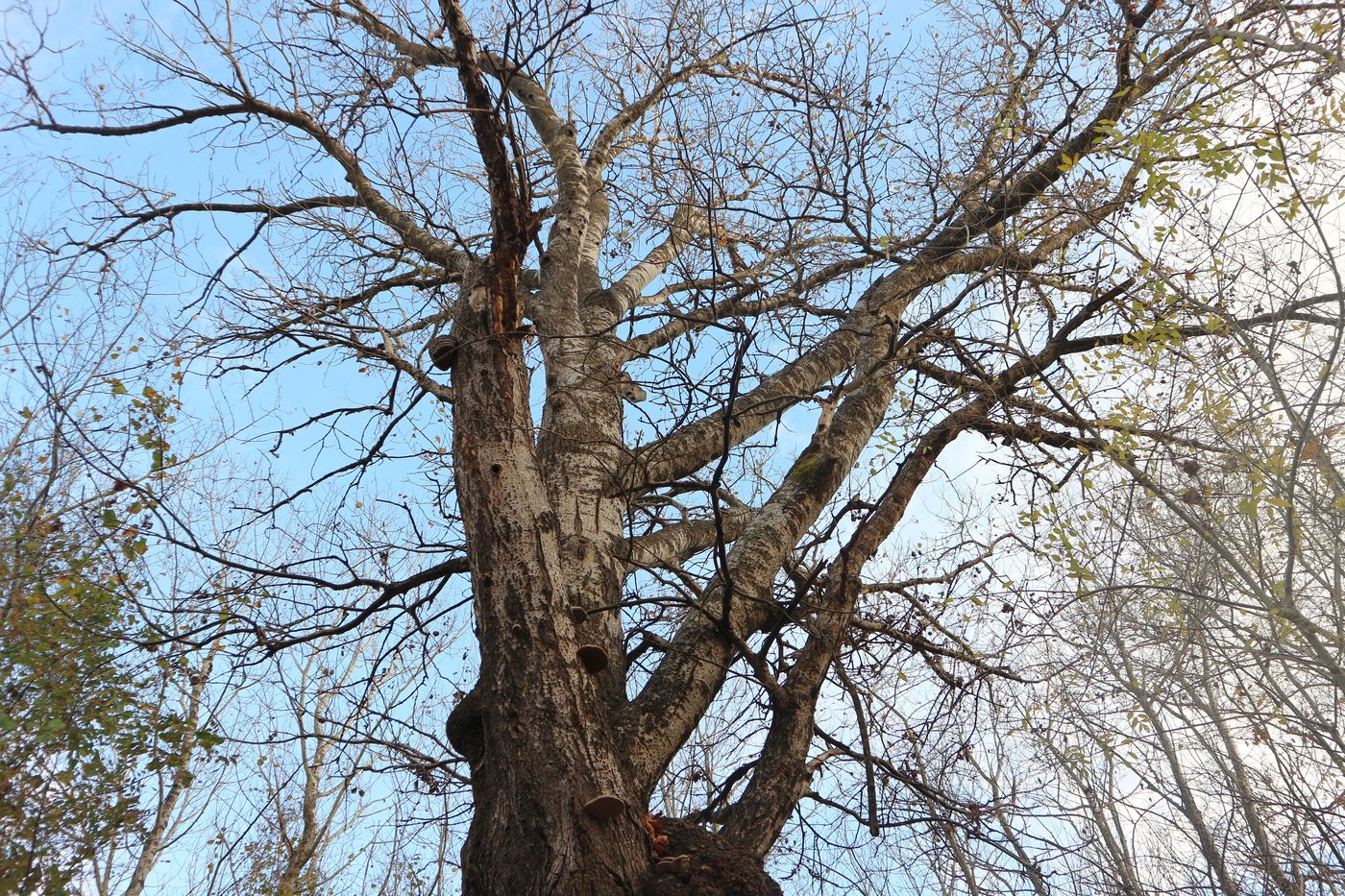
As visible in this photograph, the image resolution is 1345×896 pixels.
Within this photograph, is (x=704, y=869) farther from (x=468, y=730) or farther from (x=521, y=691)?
(x=468, y=730)

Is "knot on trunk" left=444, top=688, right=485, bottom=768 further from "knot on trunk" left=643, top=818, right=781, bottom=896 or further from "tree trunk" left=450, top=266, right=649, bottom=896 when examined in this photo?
"knot on trunk" left=643, top=818, right=781, bottom=896

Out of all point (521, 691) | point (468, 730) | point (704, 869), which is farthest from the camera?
point (468, 730)

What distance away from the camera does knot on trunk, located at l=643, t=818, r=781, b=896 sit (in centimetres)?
217

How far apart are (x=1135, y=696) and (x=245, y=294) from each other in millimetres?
4654

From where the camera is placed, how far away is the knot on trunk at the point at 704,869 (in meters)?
2.17

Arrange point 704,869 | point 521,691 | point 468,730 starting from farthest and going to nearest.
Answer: point 468,730, point 521,691, point 704,869

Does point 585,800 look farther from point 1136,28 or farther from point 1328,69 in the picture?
point 1136,28

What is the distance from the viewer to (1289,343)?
3.37m

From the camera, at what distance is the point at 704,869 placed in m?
2.24

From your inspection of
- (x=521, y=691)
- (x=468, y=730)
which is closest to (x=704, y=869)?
(x=521, y=691)

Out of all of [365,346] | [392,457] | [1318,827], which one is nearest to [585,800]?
[365,346]

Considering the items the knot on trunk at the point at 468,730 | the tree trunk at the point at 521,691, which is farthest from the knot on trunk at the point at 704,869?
the knot on trunk at the point at 468,730

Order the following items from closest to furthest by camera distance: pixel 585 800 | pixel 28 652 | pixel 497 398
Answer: pixel 585 800 → pixel 497 398 → pixel 28 652

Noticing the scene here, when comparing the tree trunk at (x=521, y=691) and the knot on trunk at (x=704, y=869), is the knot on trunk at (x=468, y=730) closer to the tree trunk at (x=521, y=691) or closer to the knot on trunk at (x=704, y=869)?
the tree trunk at (x=521, y=691)
